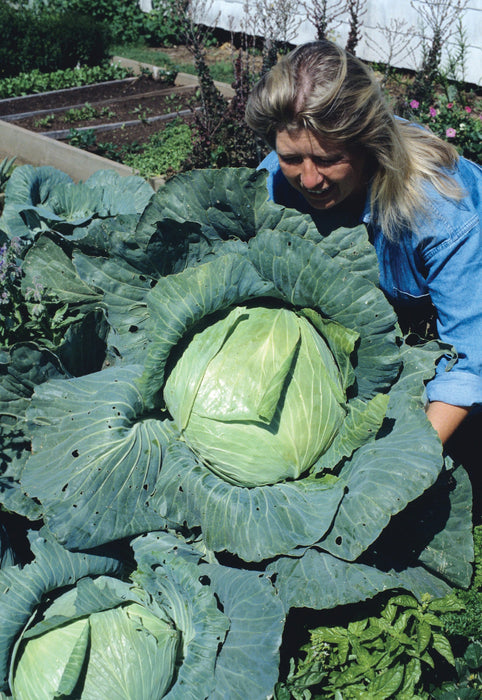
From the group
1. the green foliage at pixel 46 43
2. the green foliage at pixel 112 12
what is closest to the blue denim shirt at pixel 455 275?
the green foliage at pixel 46 43

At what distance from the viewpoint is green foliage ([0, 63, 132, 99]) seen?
10359 mm

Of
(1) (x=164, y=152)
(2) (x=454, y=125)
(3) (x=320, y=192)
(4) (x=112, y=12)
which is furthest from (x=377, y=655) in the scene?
(4) (x=112, y=12)

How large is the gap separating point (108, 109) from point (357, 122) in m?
7.88

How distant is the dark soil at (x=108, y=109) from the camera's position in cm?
850

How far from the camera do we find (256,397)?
225cm

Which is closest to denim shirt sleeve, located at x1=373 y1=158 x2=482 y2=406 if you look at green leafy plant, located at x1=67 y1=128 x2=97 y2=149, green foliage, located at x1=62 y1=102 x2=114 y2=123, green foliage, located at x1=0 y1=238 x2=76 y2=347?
green foliage, located at x1=0 y1=238 x2=76 y2=347

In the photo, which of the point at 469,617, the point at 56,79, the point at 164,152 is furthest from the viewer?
the point at 56,79

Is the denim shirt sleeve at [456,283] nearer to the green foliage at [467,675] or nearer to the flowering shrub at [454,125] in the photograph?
the green foliage at [467,675]

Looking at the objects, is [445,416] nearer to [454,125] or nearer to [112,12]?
[454,125]

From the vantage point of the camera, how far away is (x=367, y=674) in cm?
223

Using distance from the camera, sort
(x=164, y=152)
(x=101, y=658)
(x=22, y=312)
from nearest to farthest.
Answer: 1. (x=101, y=658)
2. (x=22, y=312)
3. (x=164, y=152)

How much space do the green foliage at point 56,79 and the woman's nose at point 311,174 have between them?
939cm

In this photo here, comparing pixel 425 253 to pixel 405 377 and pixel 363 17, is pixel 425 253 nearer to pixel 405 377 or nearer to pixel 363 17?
pixel 405 377

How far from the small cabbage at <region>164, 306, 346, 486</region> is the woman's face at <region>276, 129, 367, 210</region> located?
60cm
